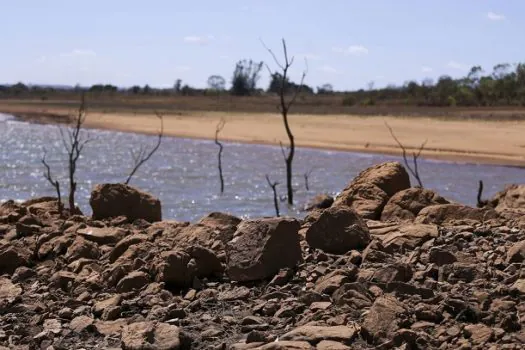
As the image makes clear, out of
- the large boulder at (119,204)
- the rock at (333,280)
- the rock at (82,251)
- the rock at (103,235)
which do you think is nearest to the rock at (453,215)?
the rock at (333,280)

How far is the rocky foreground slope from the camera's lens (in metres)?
4.71

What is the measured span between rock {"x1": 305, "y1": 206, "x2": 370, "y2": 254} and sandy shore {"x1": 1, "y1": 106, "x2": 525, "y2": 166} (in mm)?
20857

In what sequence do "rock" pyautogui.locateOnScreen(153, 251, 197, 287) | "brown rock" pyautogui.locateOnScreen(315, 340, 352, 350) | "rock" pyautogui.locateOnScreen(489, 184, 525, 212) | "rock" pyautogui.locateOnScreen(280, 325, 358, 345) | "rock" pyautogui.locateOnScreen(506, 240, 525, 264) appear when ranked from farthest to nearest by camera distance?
"rock" pyautogui.locateOnScreen(489, 184, 525, 212) < "rock" pyautogui.locateOnScreen(153, 251, 197, 287) < "rock" pyautogui.locateOnScreen(506, 240, 525, 264) < "rock" pyautogui.locateOnScreen(280, 325, 358, 345) < "brown rock" pyautogui.locateOnScreen(315, 340, 352, 350)

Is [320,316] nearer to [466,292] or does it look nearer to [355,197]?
[466,292]

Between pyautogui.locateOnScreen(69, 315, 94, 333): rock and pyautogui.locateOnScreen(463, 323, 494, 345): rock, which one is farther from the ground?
pyautogui.locateOnScreen(463, 323, 494, 345): rock

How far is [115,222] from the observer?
320 inches

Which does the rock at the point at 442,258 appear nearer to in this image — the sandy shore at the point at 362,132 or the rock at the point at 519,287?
the rock at the point at 519,287

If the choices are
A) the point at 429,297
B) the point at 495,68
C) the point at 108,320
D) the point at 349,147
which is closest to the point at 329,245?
the point at 429,297

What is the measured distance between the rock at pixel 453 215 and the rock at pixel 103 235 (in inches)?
102

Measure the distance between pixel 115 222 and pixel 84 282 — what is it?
2057 mm

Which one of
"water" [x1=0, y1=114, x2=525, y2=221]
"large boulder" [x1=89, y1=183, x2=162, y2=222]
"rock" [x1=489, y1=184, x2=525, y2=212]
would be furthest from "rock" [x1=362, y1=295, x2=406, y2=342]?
"water" [x1=0, y1=114, x2=525, y2=221]

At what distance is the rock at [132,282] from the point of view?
5.84 m

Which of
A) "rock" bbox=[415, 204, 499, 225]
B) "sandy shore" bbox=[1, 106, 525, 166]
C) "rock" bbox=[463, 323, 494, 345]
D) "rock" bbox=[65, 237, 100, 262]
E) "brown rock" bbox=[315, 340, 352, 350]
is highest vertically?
"rock" bbox=[415, 204, 499, 225]

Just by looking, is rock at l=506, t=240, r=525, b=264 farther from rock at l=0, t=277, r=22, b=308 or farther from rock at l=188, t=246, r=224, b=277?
rock at l=0, t=277, r=22, b=308
